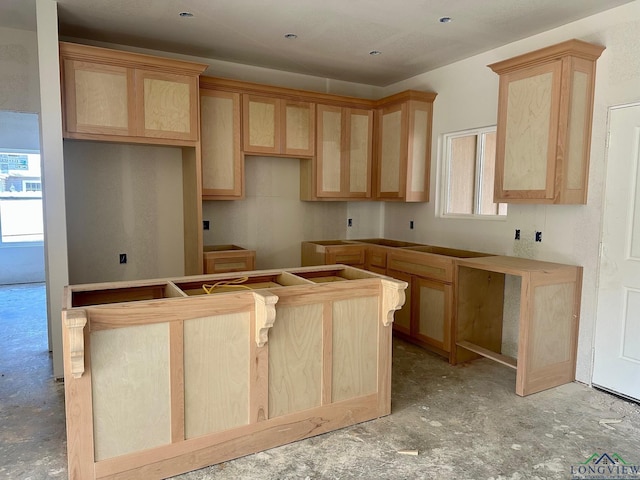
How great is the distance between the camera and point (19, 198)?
740cm

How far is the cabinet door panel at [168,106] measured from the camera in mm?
3719

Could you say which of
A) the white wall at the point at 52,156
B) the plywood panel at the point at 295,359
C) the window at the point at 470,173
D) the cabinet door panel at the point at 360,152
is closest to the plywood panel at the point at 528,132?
the window at the point at 470,173

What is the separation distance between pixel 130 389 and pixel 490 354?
8.88 ft

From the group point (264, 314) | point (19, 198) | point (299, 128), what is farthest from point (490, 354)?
point (19, 198)

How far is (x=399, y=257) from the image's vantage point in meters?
4.44

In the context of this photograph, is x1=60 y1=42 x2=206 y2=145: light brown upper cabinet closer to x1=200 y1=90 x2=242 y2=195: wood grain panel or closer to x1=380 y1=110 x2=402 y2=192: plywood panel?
x1=200 y1=90 x2=242 y2=195: wood grain panel

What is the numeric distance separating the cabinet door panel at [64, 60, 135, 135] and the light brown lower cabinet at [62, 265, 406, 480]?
1658 millimetres

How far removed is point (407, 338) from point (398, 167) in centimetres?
185

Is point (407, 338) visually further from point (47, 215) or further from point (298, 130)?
point (47, 215)

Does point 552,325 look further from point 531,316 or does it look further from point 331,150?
point 331,150

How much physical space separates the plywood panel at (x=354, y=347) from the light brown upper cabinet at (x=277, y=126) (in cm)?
237

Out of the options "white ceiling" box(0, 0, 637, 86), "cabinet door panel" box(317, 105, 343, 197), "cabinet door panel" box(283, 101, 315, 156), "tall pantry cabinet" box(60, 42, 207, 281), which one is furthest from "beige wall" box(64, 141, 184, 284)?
"cabinet door panel" box(317, 105, 343, 197)

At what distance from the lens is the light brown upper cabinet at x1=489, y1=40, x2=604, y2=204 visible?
3191 millimetres

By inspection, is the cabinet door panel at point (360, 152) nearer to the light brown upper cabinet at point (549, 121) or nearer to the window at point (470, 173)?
the window at point (470, 173)
